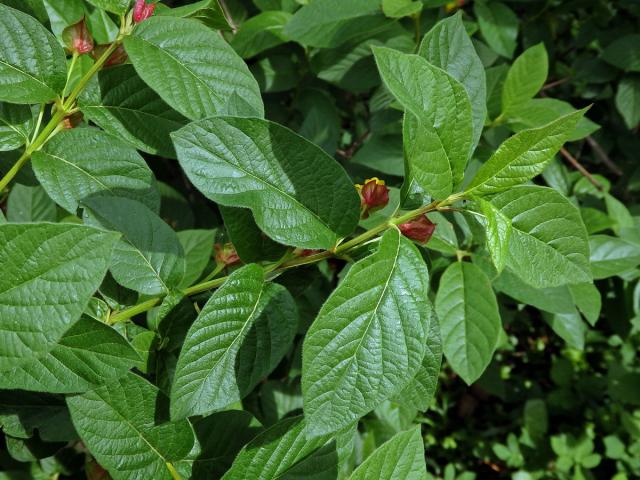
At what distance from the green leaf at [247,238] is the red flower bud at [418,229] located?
0.64 feet

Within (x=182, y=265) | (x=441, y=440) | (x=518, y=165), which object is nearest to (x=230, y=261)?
(x=182, y=265)

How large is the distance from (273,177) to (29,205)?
2.34 ft

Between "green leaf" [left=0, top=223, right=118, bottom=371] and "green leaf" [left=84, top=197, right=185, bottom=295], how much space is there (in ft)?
0.79

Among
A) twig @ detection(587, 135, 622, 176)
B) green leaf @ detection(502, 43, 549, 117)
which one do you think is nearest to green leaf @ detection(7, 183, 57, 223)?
green leaf @ detection(502, 43, 549, 117)

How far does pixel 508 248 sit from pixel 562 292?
686 millimetres

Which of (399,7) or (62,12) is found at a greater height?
(62,12)

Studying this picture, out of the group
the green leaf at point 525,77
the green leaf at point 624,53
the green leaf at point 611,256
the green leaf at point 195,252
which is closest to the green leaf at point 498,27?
the green leaf at point 525,77

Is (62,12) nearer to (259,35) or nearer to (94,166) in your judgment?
(94,166)

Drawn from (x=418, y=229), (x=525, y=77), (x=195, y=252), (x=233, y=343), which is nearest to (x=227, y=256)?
(x=195, y=252)

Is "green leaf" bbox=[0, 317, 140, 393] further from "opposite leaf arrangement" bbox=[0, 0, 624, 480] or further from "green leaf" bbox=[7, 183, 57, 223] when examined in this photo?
"green leaf" bbox=[7, 183, 57, 223]

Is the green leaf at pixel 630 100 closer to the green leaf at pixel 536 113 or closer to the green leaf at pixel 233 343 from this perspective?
the green leaf at pixel 536 113

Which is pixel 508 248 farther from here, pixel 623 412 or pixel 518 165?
pixel 623 412

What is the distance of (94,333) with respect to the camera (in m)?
0.91

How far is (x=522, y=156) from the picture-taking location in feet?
2.88
